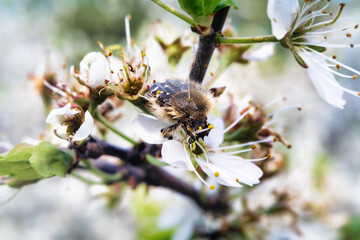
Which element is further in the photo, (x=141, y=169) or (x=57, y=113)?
(x=141, y=169)

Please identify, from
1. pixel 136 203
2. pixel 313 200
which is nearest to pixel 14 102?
pixel 136 203

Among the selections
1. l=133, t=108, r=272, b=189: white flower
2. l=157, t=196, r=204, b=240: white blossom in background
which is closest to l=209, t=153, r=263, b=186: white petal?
l=133, t=108, r=272, b=189: white flower

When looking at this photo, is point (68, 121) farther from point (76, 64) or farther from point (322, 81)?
point (76, 64)

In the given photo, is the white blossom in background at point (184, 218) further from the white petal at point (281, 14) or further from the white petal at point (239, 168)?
the white petal at point (281, 14)

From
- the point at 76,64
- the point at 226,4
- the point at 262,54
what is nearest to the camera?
the point at 226,4

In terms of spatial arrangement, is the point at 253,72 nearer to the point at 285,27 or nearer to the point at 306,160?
the point at 306,160

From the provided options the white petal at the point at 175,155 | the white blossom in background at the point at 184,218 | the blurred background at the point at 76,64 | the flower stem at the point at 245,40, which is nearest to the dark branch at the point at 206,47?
the flower stem at the point at 245,40

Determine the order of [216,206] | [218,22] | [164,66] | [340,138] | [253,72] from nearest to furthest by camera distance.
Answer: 1. [218,22]
2. [164,66]
3. [216,206]
4. [253,72]
5. [340,138]

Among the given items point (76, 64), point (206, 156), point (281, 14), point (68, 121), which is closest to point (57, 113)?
point (68, 121)

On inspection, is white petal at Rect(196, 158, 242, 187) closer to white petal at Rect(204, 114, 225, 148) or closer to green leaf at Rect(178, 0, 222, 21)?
white petal at Rect(204, 114, 225, 148)
